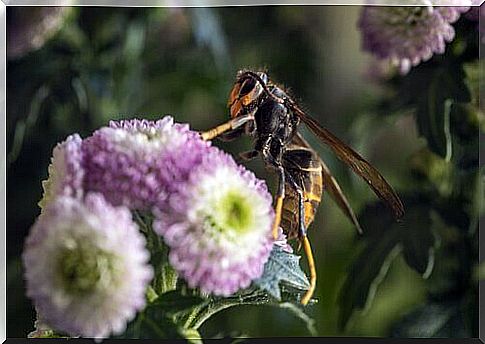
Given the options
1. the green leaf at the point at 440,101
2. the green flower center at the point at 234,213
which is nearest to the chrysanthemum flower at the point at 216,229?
the green flower center at the point at 234,213

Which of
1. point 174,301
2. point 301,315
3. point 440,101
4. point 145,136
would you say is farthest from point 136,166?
point 440,101

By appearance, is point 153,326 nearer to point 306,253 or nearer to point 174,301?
point 174,301

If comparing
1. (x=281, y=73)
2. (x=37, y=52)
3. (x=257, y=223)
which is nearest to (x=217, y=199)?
(x=257, y=223)

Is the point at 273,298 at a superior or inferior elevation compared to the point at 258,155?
inferior

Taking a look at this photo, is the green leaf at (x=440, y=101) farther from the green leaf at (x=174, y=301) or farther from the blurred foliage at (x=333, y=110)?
the green leaf at (x=174, y=301)

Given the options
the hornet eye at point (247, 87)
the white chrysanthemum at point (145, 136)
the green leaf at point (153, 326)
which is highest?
the hornet eye at point (247, 87)

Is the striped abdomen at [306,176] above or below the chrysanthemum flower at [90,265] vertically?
above

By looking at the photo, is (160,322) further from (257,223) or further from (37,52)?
(37,52)
